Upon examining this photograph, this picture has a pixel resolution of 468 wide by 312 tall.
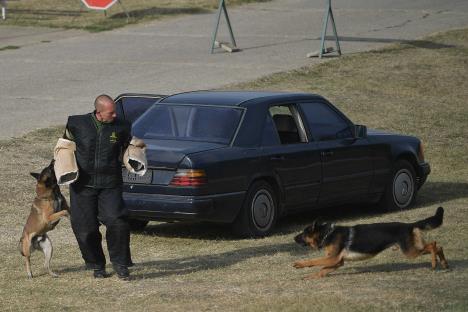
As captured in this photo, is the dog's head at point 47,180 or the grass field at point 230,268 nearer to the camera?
the grass field at point 230,268

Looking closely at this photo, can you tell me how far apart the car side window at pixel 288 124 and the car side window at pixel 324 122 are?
0.12 metres

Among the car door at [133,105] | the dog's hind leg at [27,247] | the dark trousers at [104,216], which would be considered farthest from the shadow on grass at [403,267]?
the car door at [133,105]

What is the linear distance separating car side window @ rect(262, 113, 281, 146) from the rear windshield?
1.06 feet

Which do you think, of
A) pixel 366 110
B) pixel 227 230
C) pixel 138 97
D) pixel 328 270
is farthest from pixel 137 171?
pixel 366 110

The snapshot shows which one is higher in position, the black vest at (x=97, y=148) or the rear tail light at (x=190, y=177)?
the black vest at (x=97, y=148)

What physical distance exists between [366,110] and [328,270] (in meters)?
11.0

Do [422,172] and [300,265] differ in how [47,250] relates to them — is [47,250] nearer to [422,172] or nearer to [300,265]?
[300,265]

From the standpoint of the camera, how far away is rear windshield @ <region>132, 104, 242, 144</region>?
11367 millimetres

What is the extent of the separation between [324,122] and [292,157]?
2.80 feet

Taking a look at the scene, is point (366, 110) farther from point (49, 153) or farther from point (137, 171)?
point (137, 171)

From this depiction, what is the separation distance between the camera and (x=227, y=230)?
11.9m

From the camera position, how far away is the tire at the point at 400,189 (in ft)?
42.4

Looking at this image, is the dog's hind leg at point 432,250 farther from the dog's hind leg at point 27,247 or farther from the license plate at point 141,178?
the dog's hind leg at point 27,247

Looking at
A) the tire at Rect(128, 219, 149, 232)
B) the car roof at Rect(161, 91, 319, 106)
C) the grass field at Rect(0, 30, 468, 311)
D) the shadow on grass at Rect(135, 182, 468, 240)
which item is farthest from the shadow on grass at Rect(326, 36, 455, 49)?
the tire at Rect(128, 219, 149, 232)
